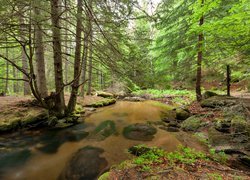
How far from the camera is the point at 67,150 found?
559 centimetres

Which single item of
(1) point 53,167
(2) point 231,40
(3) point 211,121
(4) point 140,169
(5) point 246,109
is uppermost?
(2) point 231,40

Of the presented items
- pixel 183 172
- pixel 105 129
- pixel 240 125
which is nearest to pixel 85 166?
pixel 183 172

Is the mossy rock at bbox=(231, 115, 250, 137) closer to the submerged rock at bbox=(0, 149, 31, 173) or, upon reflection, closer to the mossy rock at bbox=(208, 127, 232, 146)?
the mossy rock at bbox=(208, 127, 232, 146)

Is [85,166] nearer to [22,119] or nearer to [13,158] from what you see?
[13,158]

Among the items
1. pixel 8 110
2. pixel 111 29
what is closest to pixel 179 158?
pixel 111 29

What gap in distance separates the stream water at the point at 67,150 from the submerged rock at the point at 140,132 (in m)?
0.19

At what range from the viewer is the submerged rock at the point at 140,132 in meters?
6.31

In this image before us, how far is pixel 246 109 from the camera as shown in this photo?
624 cm

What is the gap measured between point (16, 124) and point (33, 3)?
4.89m

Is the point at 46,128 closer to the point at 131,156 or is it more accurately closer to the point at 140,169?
the point at 131,156

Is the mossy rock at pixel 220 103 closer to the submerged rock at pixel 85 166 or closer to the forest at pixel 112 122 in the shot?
the forest at pixel 112 122

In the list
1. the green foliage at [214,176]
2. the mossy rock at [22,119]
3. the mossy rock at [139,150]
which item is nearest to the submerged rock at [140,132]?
the mossy rock at [139,150]

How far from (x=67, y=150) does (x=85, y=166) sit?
1.33 metres

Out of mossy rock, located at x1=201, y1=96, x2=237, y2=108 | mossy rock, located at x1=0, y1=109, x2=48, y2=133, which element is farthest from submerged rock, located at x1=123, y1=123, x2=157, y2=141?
mossy rock, located at x1=0, y1=109, x2=48, y2=133
